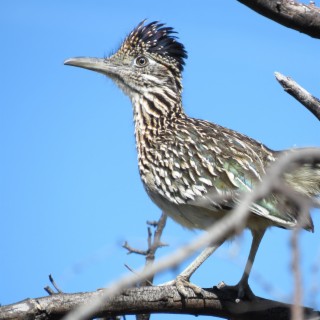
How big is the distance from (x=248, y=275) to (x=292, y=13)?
2183 millimetres

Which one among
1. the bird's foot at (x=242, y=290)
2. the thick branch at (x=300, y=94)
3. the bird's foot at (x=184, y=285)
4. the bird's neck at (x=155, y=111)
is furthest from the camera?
the bird's neck at (x=155, y=111)

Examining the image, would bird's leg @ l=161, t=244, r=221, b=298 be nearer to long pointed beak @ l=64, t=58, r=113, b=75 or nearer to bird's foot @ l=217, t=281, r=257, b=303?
bird's foot @ l=217, t=281, r=257, b=303

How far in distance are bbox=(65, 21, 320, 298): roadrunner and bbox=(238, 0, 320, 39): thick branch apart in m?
1.14

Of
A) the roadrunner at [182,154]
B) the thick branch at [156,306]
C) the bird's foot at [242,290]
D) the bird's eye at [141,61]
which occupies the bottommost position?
the thick branch at [156,306]

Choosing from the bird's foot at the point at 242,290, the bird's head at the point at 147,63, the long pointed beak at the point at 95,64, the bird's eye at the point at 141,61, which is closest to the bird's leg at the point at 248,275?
the bird's foot at the point at 242,290

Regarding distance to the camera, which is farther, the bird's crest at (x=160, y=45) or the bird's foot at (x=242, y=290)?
the bird's crest at (x=160, y=45)

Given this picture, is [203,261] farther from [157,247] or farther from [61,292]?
[61,292]

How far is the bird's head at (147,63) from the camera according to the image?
685cm

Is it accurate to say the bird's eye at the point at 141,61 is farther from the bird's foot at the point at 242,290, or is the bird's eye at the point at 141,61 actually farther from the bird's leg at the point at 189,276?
the bird's foot at the point at 242,290

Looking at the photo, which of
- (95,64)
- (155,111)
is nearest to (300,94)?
(155,111)

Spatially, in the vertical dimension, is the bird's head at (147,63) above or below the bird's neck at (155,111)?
above

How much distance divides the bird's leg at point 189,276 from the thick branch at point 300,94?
1.50m

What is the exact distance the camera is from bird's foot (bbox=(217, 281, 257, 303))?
5.52 m

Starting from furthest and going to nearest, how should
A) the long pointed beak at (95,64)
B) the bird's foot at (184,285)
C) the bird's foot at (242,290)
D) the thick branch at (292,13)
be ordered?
the long pointed beak at (95,64)
the bird's foot at (242,290)
the bird's foot at (184,285)
the thick branch at (292,13)
